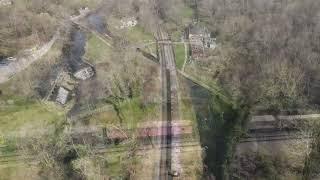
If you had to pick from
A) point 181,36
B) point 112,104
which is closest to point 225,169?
point 112,104

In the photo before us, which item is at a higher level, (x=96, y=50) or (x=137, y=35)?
(x=137, y=35)

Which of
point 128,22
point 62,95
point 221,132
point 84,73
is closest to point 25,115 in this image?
point 62,95

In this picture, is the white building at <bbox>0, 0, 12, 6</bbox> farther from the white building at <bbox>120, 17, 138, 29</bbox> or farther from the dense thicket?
the dense thicket

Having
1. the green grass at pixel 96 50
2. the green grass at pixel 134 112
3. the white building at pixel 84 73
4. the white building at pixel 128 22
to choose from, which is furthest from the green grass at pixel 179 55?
the white building at pixel 84 73

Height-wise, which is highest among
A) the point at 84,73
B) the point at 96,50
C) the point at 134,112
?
the point at 96,50

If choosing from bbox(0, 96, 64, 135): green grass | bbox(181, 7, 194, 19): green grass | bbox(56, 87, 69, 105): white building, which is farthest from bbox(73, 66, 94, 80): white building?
bbox(181, 7, 194, 19): green grass

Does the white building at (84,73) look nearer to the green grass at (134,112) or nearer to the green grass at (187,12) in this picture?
the green grass at (134,112)

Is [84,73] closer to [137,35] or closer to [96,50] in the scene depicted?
[96,50]
